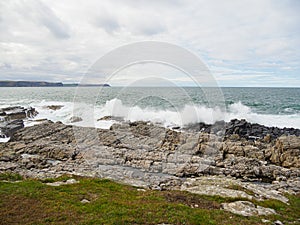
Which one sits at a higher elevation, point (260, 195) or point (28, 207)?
point (28, 207)

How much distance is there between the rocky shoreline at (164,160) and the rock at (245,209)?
1.98 m

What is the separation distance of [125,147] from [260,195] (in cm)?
1986

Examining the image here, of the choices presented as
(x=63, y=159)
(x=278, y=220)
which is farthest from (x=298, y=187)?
(x=63, y=159)

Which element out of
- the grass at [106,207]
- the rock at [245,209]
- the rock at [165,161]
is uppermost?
the grass at [106,207]

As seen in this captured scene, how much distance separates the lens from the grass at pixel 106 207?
1056 cm

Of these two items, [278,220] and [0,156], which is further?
[0,156]

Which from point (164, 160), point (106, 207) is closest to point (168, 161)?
point (164, 160)

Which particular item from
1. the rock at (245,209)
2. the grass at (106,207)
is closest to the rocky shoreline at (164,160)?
the rock at (245,209)

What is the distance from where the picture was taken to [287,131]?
43156mm

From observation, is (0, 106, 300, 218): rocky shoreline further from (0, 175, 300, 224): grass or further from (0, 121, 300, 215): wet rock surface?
(0, 175, 300, 224): grass

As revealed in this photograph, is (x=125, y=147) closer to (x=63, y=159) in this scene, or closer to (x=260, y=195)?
(x=63, y=159)

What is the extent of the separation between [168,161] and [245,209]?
14730 mm

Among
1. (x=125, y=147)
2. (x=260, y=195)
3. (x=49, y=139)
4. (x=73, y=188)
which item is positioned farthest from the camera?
(x=49, y=139)

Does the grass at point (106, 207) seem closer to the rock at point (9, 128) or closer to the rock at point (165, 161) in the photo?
the rock at point (165, 161)
